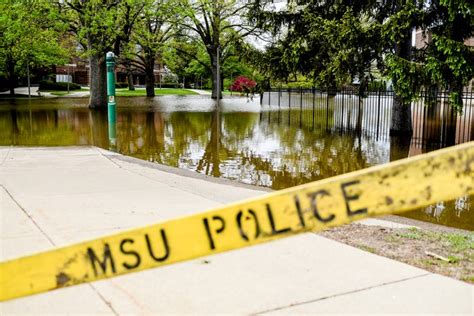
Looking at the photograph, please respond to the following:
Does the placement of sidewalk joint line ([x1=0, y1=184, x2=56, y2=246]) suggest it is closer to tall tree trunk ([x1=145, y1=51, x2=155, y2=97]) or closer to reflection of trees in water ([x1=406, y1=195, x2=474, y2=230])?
reflection of trees in water ([x1=406, y1=195, x2=474, y2=230])

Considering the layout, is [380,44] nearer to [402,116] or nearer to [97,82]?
Answer: [402,116]

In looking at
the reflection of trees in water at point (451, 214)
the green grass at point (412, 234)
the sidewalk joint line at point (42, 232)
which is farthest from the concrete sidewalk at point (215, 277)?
the reflection of trees in water at point (451, 214)

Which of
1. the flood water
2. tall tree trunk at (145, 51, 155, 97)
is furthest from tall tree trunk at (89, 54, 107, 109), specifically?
tall tree trunk at (145, 51, 155, 97)

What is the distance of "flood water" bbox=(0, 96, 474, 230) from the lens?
9.54 metres

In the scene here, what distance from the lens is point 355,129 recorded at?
18.3 meters

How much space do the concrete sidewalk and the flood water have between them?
3.08 metres

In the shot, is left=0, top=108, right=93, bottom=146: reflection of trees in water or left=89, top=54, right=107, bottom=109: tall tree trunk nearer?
→ left=0, top=108, right=93, bottom=146: reflection of trees in water

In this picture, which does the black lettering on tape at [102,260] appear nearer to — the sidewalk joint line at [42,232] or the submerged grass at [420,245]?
the sidewalk joint line at [42,232]

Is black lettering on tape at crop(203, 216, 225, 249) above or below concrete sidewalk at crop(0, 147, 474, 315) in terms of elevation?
above

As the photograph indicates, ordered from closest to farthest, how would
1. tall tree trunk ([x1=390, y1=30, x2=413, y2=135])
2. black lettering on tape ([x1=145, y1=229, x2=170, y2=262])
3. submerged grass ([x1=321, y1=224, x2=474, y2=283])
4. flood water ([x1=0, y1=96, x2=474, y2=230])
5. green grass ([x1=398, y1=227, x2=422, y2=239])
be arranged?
1. black lettering on tape ([x1=145, y1=229, x2=170, y2=262])
2. submerged grass ([x1=321, y1=224, x2=474, y2=283])
3. green grass ([x1=398, y1=227, x2=422, y2=239])
4. flood water ([x1=0, y1=96, x2=474, y2=230])
5. tall tree trunk ([x1=390, y1=30, x2=413, y2=135])

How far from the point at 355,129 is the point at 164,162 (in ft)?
30.9

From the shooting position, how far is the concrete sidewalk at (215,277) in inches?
134

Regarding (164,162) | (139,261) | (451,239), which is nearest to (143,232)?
(139,261)

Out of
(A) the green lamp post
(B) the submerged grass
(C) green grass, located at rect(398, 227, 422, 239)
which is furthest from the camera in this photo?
(A) the green lamp post
